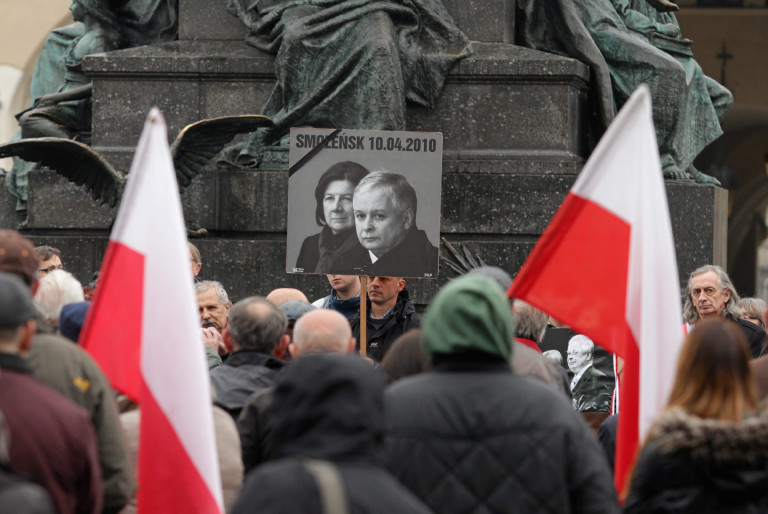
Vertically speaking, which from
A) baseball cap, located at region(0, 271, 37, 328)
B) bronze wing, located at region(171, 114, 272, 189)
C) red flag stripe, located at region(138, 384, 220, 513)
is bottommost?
red flag stripe, located at region(138, 384, 220, 513)

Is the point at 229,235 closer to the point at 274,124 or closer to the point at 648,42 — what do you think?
the point at 274,124

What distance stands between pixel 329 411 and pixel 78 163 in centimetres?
696

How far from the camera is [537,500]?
162 inches

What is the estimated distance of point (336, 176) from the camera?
852cm

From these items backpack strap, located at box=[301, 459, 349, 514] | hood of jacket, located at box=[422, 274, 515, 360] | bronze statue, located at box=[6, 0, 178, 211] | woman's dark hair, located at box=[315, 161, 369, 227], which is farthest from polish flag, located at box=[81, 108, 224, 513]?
bronze statue, located at box=[6, 0, 178, 211]

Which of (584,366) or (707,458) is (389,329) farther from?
(707,458)

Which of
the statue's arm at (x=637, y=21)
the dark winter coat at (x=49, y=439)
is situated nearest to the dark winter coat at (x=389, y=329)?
the dark winter coat at (x=49, y=439)

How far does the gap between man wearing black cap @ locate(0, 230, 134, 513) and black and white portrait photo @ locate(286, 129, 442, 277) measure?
3496mm

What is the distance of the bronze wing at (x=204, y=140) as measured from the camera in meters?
9.91

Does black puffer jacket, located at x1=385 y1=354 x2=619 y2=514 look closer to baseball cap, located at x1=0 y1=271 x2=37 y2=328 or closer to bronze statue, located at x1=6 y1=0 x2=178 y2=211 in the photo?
baseball cap, located at x1=0 y1=271 x2=37 y2=328

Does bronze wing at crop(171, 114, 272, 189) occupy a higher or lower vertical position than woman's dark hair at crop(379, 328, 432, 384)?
higher

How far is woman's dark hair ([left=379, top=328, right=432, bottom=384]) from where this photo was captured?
505 centimetres

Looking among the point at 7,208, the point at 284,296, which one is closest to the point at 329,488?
the point at 284,296

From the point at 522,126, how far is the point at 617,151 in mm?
5247
